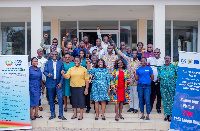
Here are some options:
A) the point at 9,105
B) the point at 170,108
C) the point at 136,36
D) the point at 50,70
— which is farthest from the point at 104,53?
the point at 136,36

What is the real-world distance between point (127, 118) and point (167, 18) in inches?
255

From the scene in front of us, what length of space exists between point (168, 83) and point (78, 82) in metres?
2.27

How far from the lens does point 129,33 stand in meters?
12.1

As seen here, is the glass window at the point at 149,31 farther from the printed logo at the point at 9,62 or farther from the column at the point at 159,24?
the printed logo at the point at 9,62

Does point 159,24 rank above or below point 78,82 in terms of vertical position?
above

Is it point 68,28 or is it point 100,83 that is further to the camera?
point 68,28

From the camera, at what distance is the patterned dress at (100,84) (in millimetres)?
6438

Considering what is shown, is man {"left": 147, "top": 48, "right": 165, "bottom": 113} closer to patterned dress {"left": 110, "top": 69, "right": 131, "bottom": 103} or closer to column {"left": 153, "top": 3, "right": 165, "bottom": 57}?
patterned dress {"left": 110, "top": 69, "right": 131, "bottom": 103}

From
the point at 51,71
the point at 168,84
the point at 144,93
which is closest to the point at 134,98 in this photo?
the point at 144,93

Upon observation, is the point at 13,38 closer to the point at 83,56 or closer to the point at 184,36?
the point at 83,56

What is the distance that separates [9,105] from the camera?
20.4 ft

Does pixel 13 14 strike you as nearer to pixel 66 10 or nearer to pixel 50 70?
pixel 66 10

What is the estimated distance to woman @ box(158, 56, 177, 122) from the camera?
21.1 ft

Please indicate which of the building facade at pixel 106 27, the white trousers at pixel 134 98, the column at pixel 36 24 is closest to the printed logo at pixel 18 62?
the column at pixel 36 24
